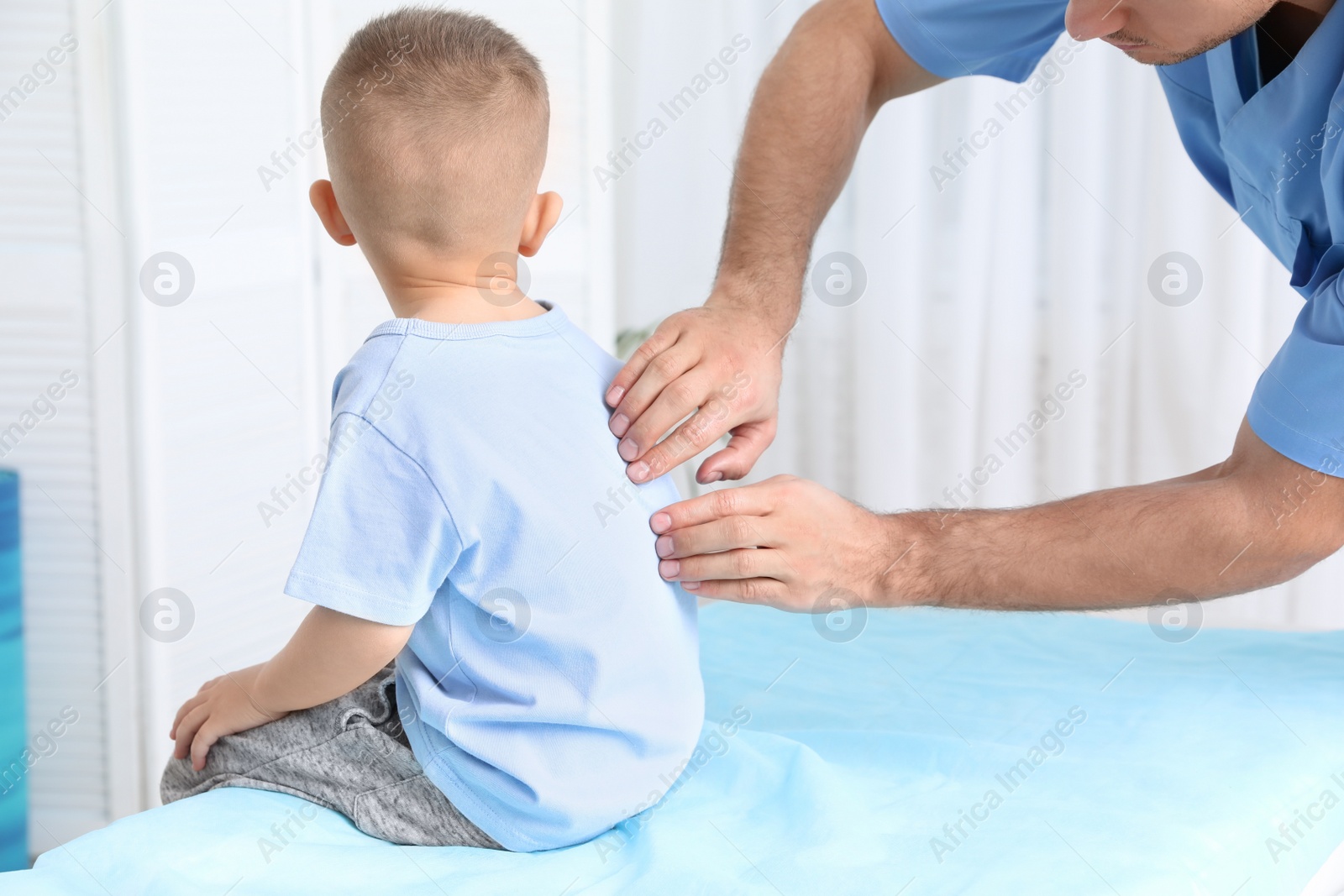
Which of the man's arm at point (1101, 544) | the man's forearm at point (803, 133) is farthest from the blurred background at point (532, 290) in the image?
the man's forearm at point (803, 133)

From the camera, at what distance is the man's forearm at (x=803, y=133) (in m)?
1.44

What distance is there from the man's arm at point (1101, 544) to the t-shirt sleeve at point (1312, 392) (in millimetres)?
21

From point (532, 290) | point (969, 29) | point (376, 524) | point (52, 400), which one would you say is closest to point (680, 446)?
point (376, 524)

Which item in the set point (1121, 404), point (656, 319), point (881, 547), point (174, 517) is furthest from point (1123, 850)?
point (656, 319)

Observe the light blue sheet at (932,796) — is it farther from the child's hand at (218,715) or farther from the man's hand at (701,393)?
the man's hand at (701,393)

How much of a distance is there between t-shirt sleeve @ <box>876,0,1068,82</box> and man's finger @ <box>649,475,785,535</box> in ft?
2.43

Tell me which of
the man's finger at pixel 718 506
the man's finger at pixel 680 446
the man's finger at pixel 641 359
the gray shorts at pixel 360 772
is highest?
the man's finger at pixel 641 359

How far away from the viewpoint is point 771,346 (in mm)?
1296

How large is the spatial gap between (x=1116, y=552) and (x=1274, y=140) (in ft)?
1.56

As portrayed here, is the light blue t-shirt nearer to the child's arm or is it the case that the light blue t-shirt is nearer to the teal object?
the child's arm

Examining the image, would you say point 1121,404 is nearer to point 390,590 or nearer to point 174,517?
point 174,517

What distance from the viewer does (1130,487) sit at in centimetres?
121

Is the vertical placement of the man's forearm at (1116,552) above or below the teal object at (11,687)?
above

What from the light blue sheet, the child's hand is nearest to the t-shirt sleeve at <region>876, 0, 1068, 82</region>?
the light blue sheet
